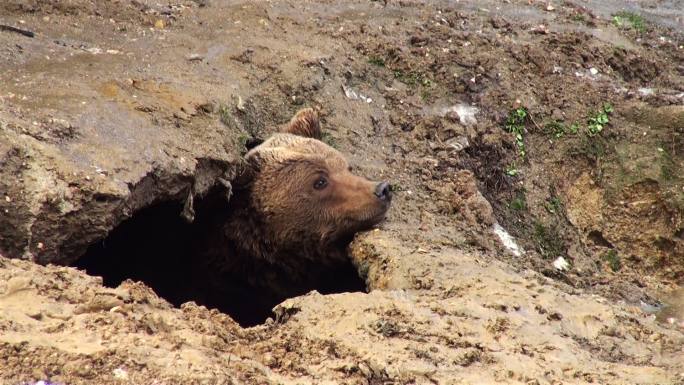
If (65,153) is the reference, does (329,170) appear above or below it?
below

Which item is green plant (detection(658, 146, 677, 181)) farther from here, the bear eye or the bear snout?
the bear eye

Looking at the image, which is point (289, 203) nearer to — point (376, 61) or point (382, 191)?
point (382, 191)

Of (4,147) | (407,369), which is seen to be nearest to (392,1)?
(4,147)

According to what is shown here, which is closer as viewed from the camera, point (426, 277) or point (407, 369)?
point (407, 369)

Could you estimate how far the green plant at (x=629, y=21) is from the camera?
10.3 m

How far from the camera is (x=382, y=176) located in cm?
705

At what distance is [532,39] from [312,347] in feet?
20.7

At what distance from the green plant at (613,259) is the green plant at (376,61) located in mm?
2875

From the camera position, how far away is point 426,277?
205 inches

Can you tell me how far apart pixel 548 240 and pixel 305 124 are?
8.03 feet

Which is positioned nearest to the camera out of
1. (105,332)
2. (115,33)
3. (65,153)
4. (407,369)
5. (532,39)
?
(105,332)

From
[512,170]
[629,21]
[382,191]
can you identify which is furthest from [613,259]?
[629,21]

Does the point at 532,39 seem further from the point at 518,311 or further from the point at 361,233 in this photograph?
the point at 518,311

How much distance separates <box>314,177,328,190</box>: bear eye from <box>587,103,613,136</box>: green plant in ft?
10.1
